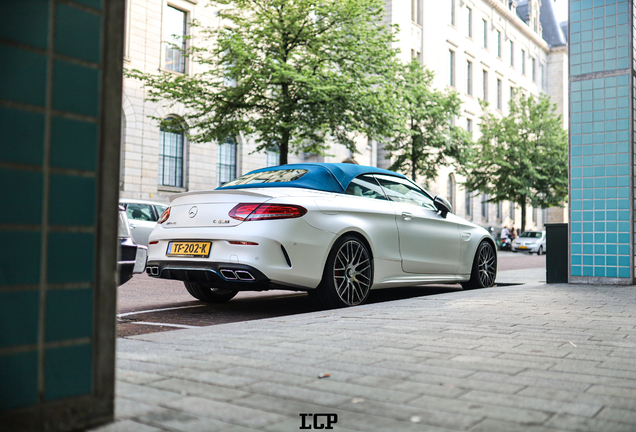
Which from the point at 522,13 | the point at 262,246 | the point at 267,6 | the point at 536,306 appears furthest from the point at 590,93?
the point at 522,13

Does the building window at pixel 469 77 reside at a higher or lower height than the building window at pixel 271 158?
higher

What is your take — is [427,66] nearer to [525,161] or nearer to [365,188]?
[525,161]

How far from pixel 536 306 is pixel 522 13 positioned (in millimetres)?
59678

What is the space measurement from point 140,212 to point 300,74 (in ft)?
18.1

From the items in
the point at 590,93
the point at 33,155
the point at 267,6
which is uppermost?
the point at 267,6

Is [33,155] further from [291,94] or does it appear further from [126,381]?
[291,94]

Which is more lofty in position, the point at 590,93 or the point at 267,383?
the point at 590,93

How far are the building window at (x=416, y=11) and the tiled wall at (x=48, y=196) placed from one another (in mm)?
40388

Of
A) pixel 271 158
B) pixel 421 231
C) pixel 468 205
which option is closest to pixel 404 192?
pixel 421 231

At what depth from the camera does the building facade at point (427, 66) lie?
2333 cm

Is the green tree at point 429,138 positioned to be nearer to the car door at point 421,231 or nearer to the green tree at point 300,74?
the green tree at point 300,74

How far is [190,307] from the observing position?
22.5 feet

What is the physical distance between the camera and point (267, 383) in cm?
281

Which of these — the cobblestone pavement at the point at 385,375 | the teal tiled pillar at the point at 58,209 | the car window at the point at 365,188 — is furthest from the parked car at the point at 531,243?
the teal tiled pillar at the point at 58,209
